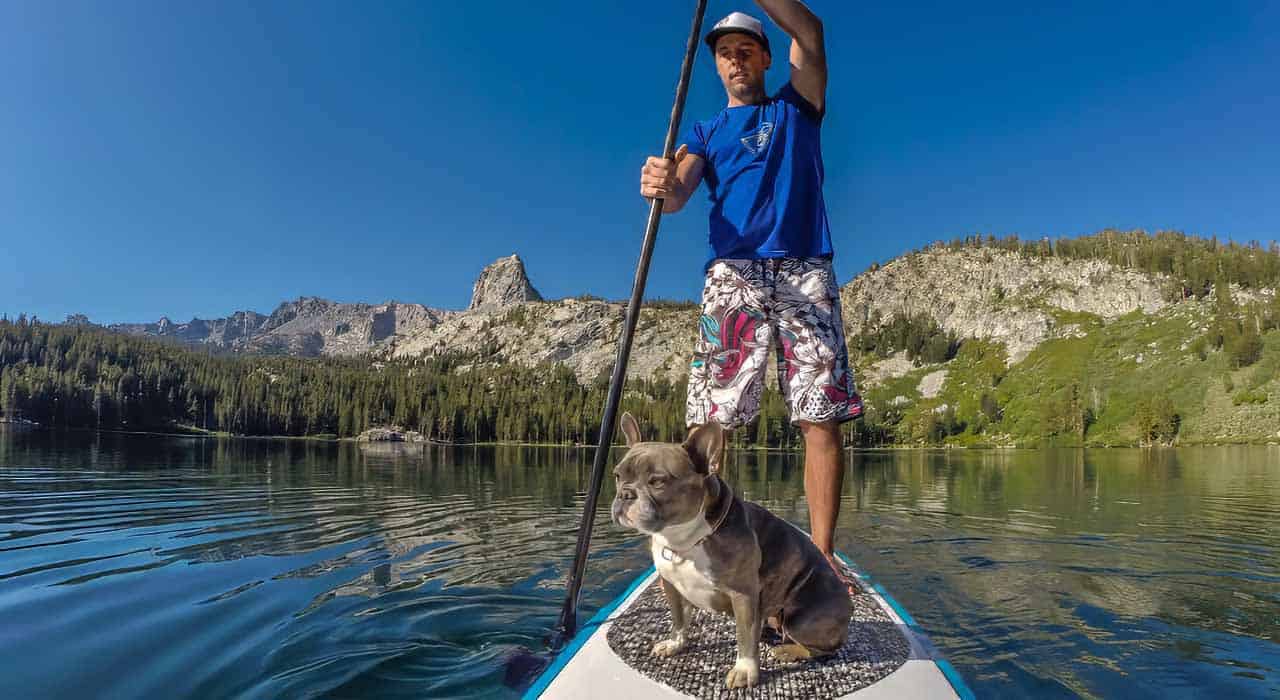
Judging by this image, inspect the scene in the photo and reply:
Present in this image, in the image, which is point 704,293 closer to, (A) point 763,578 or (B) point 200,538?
(A) point 763,578

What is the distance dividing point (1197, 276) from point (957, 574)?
834 feet

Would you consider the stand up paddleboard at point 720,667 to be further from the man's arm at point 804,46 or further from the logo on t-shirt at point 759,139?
the man's arm at point 804,46

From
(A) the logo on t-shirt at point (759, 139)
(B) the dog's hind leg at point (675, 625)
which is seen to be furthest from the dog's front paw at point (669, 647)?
Answer: (A) the logo on t-shirt at point (759, 139)

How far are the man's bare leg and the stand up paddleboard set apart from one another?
2.16ft

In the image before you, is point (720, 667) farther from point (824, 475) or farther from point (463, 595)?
point (463, 595)

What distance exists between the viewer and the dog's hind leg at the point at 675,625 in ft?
11.8

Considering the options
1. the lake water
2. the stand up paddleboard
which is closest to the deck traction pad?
the stand up paddleboard

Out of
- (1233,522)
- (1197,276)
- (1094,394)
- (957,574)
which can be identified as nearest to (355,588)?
(957,574)

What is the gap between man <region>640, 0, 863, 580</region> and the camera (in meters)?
4.68

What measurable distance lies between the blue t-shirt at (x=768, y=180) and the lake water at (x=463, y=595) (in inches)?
→ 132

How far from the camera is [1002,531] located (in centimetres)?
1105

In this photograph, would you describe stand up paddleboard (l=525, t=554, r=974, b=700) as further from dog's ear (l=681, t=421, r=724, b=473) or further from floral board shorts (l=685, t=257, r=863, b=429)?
floral board shorts (l=685, t=257, r=863, b=429)

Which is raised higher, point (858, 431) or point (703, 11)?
point (703, 11)

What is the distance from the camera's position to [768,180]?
4.98 m
